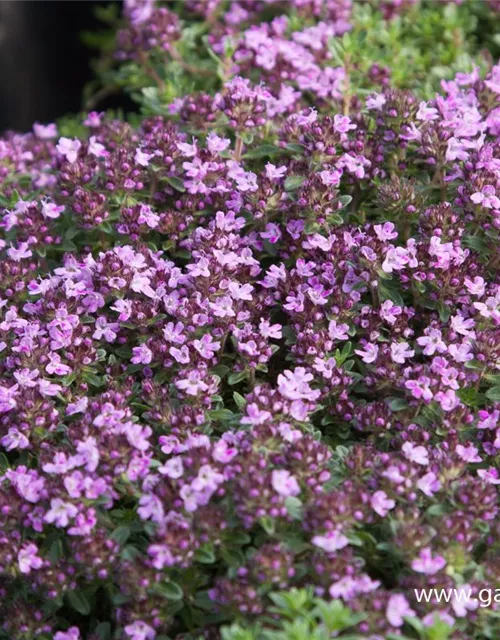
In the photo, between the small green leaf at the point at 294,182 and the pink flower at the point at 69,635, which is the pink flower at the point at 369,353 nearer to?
the small green leaf at the point at 294,182

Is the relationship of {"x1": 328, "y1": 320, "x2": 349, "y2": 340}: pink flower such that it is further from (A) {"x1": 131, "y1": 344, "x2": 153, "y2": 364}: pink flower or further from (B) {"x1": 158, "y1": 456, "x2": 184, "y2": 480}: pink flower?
(B) {"x1": 158, "y1": 456, "x2": 184, "y2": 480}: pink flower

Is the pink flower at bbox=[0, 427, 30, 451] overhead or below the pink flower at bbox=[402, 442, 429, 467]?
below

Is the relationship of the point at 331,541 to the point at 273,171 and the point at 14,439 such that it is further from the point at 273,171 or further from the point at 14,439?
the point at 273,171

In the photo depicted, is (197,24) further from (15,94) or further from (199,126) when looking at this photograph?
(15,94)

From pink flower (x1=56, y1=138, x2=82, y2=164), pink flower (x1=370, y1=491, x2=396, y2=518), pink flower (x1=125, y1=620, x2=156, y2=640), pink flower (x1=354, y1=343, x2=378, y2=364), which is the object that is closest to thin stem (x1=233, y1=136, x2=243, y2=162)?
pink flower (x1=56, y1=138, x2=82, y2=164)

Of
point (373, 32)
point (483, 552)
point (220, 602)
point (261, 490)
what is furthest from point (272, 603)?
point (373, 32)

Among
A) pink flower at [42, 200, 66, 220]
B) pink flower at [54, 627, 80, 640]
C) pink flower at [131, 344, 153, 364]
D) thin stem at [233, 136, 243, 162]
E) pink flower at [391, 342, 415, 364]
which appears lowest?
pink flower at [54, 627, 80, 640]
